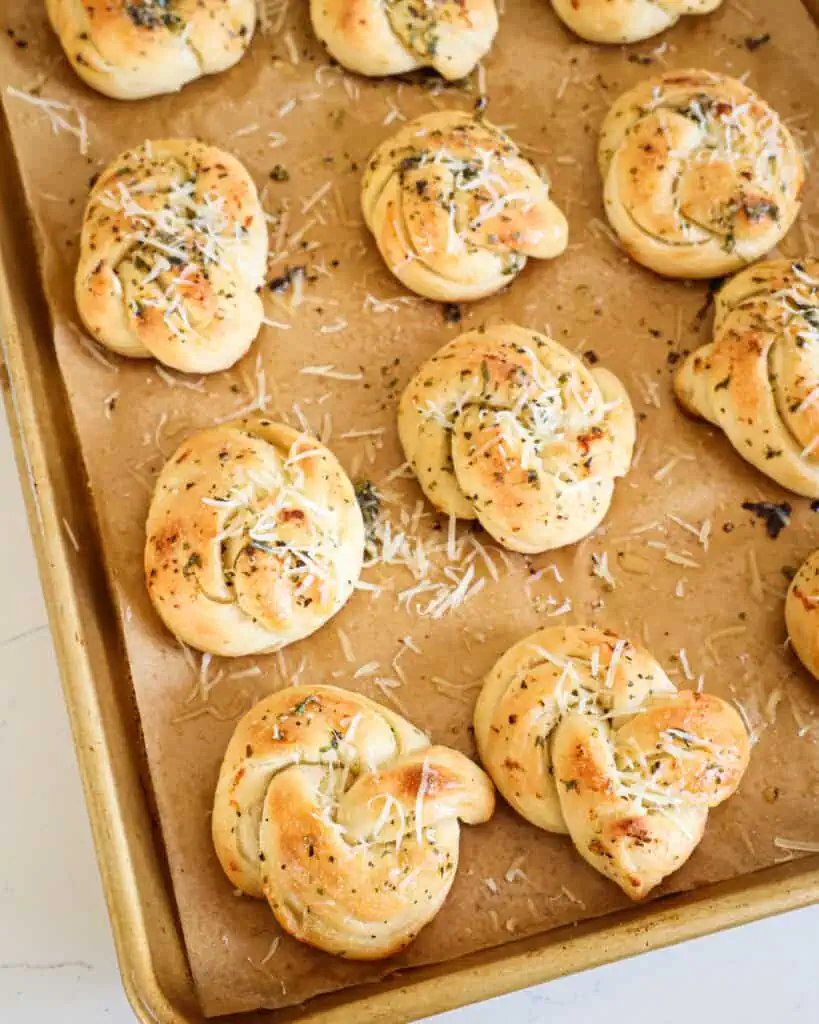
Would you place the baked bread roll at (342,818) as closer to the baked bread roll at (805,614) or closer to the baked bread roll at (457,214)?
the baked bread roll at (805,614)

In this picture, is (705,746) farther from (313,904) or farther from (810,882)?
(313,904)

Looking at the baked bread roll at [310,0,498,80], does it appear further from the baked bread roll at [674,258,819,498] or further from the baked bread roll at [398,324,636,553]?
the baked bread roll at [674,258,819,498]

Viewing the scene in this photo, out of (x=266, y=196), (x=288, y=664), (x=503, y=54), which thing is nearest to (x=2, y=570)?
(x=288, y=664)

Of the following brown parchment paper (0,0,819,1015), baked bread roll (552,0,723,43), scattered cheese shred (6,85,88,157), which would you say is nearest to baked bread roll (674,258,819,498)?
brown parchment paper (0,0,819,1015)

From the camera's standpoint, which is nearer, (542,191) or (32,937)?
(32,937)

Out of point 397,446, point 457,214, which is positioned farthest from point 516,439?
point 457,214

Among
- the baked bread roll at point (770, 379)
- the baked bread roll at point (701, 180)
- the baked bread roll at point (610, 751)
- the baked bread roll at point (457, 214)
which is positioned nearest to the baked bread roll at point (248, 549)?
the baked bread roll at point (610, 751)
